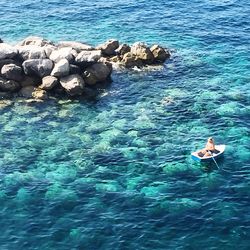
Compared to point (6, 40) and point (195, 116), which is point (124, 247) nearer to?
point (195, 116)

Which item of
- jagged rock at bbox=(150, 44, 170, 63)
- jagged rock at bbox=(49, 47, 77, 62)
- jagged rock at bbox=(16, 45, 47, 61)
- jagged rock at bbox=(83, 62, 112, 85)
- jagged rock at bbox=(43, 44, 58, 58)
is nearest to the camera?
jagged rock at bbox=(49, 47, 77, 62)

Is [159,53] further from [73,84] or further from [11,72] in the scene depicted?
[11,72]

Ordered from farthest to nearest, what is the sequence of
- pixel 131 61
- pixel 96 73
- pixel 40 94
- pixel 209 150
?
pixel 131 61, pixel 96 73, pixel 40 94, pixel 209 150

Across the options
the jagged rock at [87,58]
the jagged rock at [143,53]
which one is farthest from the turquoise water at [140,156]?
the jagged rock at [87,58]

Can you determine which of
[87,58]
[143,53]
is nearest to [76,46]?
[87,58]

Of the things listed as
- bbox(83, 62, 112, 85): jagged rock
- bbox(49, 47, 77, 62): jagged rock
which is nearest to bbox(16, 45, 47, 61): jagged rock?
bbox(49, 47, 77, 62): jagged rock

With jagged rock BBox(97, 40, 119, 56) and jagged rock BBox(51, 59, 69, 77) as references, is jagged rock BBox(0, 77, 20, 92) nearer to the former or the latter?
jagged rock BBox(51, 59, 69, 77)
